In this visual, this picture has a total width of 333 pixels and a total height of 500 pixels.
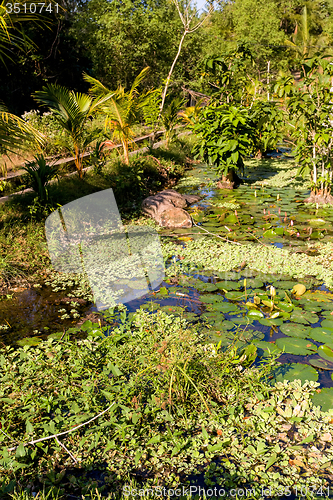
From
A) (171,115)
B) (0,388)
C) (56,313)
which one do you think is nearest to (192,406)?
(0,388)

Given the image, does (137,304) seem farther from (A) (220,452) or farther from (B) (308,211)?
(B) (308,211)

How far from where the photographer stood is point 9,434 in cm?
224

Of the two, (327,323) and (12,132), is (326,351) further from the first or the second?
(12,132)

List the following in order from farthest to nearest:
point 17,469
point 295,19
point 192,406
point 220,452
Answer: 1. point 295,19
2. point 192,406
3. point 220,452
4. point 17,469

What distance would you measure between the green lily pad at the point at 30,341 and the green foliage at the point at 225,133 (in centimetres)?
529

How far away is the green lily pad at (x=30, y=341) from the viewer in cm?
311

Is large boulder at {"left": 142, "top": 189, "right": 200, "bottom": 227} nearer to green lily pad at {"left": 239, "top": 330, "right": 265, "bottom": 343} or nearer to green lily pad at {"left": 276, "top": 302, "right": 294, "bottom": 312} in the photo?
green lily pad at {"left": 276, "top": 302, "right": 294, "bottom": 312}

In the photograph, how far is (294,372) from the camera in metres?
2.69

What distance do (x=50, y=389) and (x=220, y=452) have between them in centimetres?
129

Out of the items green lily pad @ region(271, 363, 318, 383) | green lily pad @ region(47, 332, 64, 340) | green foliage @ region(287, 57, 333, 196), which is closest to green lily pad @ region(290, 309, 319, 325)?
green lily pad @ region(271, 363, 318, 383)

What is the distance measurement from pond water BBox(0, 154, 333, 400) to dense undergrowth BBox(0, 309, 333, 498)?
11.9 inches

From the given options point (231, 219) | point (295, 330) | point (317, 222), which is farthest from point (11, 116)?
point (317, 222)

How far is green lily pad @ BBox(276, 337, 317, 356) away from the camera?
2.90 metres

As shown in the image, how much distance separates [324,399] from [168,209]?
14.9 feet
